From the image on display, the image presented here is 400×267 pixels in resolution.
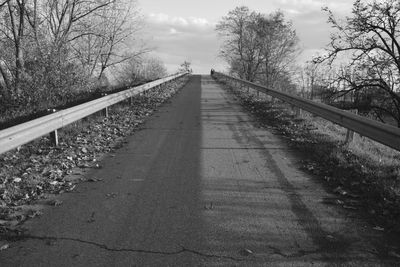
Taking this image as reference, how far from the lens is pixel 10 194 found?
5172 millimetres

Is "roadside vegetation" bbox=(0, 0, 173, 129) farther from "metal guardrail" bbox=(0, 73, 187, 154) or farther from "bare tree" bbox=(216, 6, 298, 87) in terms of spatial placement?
"bare tree" bbox=(216, 6, 298, 87)

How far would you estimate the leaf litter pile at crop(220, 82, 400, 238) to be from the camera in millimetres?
4773

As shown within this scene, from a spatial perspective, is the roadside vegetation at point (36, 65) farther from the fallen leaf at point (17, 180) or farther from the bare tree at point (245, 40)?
the bare tree at point (245, 40)

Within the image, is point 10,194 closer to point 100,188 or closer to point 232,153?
point 100,188

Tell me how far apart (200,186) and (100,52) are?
2178cm

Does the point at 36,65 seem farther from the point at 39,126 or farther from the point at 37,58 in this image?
the point at 39,126

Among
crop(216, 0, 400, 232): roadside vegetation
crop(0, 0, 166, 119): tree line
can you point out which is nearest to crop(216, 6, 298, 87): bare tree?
crop(216, 0, 400, 232): roadside vegetation

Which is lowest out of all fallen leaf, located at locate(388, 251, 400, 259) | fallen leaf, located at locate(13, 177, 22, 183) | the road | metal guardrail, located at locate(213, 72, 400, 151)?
fallen leaf, located at locate(388, 251, 400, 259)

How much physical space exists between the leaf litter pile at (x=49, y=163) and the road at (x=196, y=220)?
10.9 inches

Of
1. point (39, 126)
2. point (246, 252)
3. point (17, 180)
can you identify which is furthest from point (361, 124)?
point (17, 180)

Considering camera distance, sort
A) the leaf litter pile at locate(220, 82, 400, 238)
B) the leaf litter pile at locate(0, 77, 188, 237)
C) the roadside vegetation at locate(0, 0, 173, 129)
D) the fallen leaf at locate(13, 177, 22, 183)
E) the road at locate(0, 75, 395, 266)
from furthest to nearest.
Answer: the roadside vegetation at locate(0, 0, 173, 129)
the fallen leaf at locate(13, 177, 22, 183)
the leaf litter pile at locate(0, 77, 188, 237)
the leaf litter pile at locate(220, 82, 400, 238)
the road at locate(0, 75, 395, 266)

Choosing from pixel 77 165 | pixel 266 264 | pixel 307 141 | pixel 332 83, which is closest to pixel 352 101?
pixel 332 83

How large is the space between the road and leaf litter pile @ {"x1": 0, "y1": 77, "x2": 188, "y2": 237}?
0.90 feet

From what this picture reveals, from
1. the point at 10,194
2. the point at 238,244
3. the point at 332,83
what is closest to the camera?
the point at 238,244
